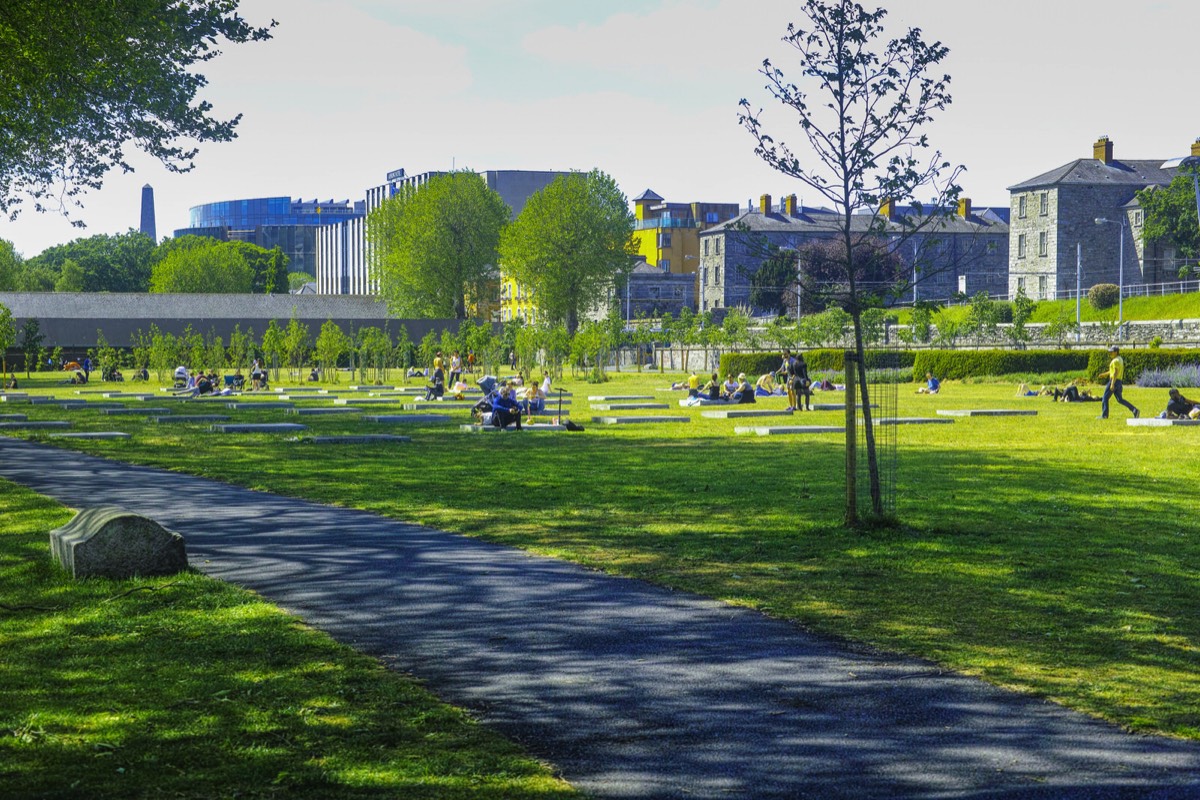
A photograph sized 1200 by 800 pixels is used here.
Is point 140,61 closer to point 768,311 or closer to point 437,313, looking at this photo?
point 437,313

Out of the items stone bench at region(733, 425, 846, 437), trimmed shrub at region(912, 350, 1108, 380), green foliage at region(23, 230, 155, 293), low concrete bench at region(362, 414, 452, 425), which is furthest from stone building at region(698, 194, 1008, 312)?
stone bench at region(733, 425, 846, 437)

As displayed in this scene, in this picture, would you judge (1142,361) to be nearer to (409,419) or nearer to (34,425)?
(409,419)

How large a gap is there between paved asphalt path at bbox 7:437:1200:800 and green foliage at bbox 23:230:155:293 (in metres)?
123

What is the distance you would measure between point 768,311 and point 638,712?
363 feet

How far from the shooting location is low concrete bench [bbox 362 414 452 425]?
98.7ft

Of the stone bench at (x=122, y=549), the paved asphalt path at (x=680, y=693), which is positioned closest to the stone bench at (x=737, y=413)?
the paved asphalt path at (x=680, y=693)

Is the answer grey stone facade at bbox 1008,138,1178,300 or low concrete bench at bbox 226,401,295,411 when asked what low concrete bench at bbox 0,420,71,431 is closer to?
low concrete bench at bbox 226,401,295,411

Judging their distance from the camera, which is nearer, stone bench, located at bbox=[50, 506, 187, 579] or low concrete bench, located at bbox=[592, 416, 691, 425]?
stone bench, located at bbox=[50, 506, 187, 579]

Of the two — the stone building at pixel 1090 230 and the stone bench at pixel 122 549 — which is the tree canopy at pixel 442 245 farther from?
the stone bench at pixel 122 549

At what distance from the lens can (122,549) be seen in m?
9.91

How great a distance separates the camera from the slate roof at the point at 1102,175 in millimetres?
97062

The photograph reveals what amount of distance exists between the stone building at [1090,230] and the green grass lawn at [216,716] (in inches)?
3710

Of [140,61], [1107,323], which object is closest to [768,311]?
[1107,323]

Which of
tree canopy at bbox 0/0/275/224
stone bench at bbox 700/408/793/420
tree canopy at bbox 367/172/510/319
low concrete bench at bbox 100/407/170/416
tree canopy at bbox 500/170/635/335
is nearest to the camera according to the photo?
tree canopy at bbox 0/0/275/224
